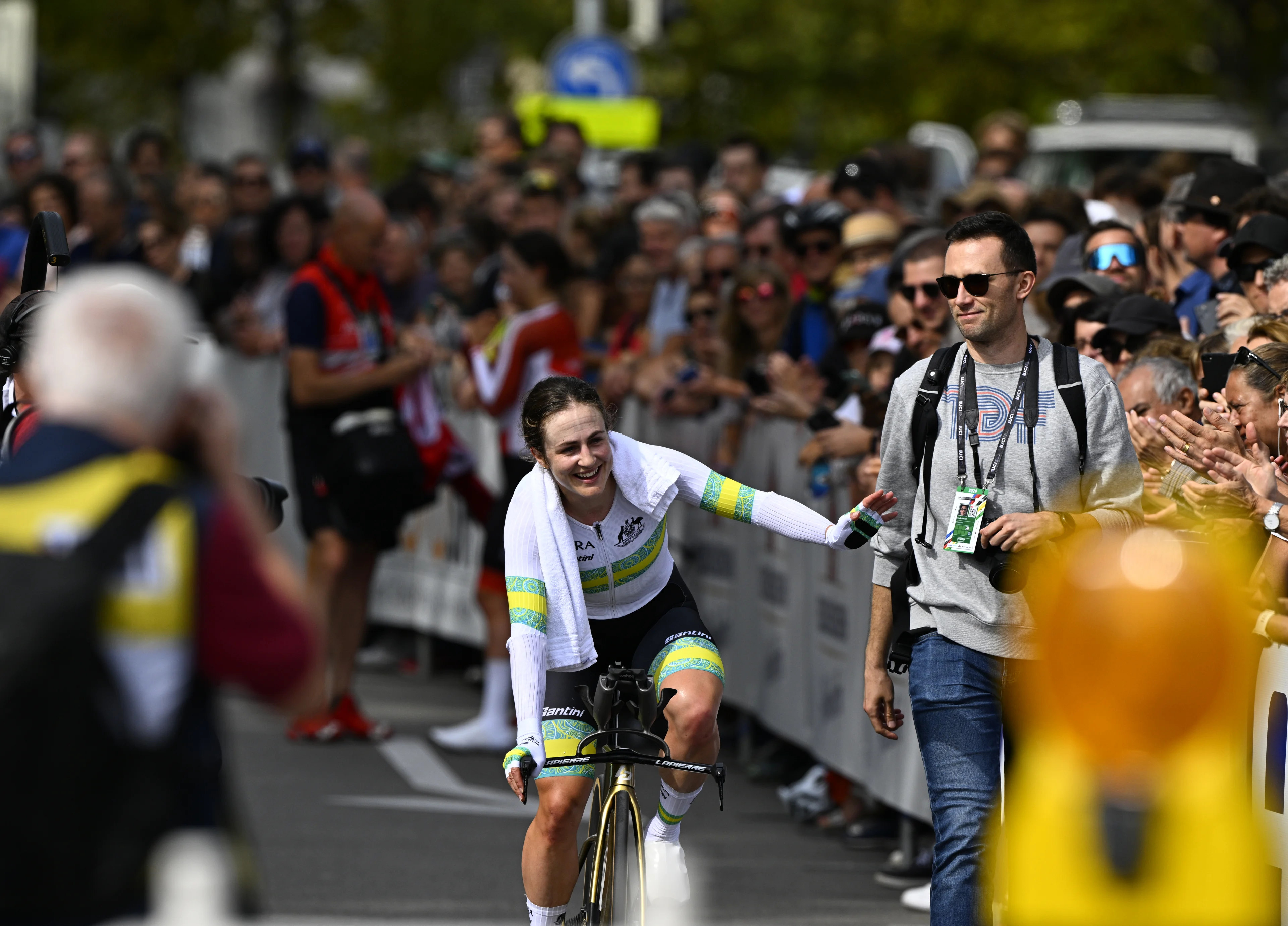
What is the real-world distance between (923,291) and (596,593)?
2278 mm

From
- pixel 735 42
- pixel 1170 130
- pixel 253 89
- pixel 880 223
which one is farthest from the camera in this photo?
pixel 253 89

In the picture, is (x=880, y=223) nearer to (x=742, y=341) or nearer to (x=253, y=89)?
(x=742, y=341)

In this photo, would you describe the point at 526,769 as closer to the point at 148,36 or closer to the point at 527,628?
the point at 527,628

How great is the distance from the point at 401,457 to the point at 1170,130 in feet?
34.6

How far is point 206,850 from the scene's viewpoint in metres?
2.54

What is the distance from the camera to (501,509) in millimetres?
9891

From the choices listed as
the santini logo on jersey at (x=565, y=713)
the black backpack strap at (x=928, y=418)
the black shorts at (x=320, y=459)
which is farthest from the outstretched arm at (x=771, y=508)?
the black shorts at (x=320, y=459)

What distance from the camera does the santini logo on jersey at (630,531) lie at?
618 centimetres

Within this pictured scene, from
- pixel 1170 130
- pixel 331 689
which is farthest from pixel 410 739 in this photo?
pixel 1170 130

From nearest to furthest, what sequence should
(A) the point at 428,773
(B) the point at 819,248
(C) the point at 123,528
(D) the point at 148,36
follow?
(C) the point at 123,528 → (A) the point at 428,773 → (B) the point at 819,248 → (D) the point at 148,36

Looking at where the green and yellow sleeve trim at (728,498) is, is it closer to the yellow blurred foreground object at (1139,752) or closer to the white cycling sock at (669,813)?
the white cycling sock at (669,813)

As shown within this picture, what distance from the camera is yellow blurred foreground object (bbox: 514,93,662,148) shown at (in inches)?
818

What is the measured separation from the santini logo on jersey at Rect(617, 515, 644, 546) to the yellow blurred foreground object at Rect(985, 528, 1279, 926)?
399 cm

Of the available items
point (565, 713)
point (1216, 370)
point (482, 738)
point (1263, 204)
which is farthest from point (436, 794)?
point (1216, 370)
